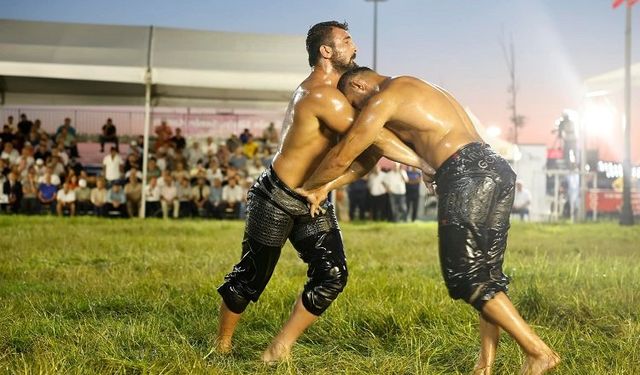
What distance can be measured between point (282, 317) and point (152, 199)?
50.0ft

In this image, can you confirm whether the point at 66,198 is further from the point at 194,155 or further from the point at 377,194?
the point at 377,194

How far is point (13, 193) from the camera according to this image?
21.0m

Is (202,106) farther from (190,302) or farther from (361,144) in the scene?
(361,144)

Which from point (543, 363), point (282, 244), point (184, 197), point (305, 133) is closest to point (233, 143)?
point (184, 197)

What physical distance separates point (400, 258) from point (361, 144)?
23.9 feet

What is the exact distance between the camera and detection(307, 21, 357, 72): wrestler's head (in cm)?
457

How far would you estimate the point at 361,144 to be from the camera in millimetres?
4148

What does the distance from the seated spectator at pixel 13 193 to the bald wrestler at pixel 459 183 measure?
1814cm

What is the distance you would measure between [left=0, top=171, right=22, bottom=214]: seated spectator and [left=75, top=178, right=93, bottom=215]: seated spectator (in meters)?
1.36

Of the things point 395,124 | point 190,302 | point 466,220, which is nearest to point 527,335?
point 466,220

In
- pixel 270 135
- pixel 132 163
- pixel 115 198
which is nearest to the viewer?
pixel 115 198

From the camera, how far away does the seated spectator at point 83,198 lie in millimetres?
20969

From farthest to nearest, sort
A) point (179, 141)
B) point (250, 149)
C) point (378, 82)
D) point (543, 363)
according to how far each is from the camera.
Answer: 1. point (179, 141)
2. point (250, 149)
3. point (378, 82)
4. point (543, 363)

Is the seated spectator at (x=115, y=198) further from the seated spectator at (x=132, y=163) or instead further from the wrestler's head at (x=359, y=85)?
the wrestler's head at (x=359, y=85)
